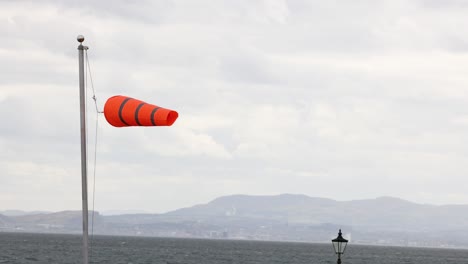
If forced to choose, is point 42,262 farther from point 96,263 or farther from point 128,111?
point 128,111

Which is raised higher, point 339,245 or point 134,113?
point 134,113

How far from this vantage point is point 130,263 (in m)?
138

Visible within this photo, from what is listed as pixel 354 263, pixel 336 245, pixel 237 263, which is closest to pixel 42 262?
pixel 237 263

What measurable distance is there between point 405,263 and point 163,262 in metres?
66.2

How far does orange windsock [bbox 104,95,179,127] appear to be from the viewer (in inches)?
756

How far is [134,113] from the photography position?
19406mm

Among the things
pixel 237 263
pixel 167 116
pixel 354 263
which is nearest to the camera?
pixel 167 116

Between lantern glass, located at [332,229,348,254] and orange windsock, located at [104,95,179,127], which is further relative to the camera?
lantern glass, located at [332,229,348,254]

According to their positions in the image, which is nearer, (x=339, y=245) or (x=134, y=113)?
Answer: (x=134, y=113)

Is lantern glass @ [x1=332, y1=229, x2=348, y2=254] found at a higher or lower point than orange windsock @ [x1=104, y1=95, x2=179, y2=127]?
lower

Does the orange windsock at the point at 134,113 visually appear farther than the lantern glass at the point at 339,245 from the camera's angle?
No

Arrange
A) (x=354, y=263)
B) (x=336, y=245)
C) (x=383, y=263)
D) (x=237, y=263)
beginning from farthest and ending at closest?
(x=383, y=263)
(x=354, y=263)
(x=237, y=263)
(x=336, y=245)

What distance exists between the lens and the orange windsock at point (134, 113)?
1920 centimetres

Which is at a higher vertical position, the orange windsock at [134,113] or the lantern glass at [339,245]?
the orange windsock at [134,113]
